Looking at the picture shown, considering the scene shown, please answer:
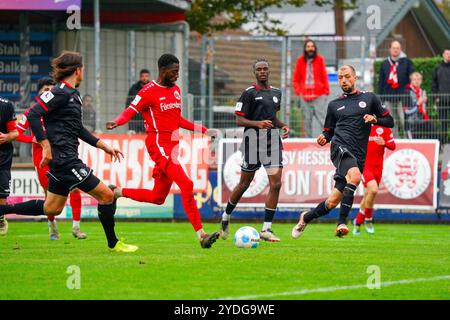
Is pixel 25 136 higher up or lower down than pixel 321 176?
higher up

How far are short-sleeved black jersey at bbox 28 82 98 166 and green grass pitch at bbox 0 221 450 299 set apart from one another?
130 centimetres

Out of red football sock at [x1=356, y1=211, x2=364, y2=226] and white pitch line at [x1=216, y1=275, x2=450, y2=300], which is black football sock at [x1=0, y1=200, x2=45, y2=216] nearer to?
white pitch line at [x1=216, y1=275, x2=450, y2=300]

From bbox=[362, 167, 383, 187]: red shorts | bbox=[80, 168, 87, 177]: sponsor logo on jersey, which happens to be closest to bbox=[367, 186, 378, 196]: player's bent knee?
bbox=[362, 167, 383, 187]: red shorts

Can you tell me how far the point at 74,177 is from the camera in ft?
42.2

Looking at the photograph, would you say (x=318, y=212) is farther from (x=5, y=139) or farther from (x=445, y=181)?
(x=445, y=181)

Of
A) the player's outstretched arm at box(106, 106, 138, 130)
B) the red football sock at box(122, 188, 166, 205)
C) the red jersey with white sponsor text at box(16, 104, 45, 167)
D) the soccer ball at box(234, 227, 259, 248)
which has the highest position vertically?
the player's outstretched arm at box(106, 106, 138, 130)

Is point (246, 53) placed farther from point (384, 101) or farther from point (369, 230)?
point (369, 230)

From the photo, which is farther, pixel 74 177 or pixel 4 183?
pixel 4 183

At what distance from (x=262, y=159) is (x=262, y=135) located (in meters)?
0.45

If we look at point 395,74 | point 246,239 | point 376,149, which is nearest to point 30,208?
point 246,239

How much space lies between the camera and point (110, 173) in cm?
2289

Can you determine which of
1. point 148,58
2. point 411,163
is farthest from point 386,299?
point 148,58

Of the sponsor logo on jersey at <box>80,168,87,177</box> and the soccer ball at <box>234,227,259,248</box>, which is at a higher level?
the sponsor logo on jersey at <box>80,168,87,177</box>

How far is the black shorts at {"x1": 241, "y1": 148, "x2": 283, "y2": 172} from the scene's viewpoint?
15508mm
